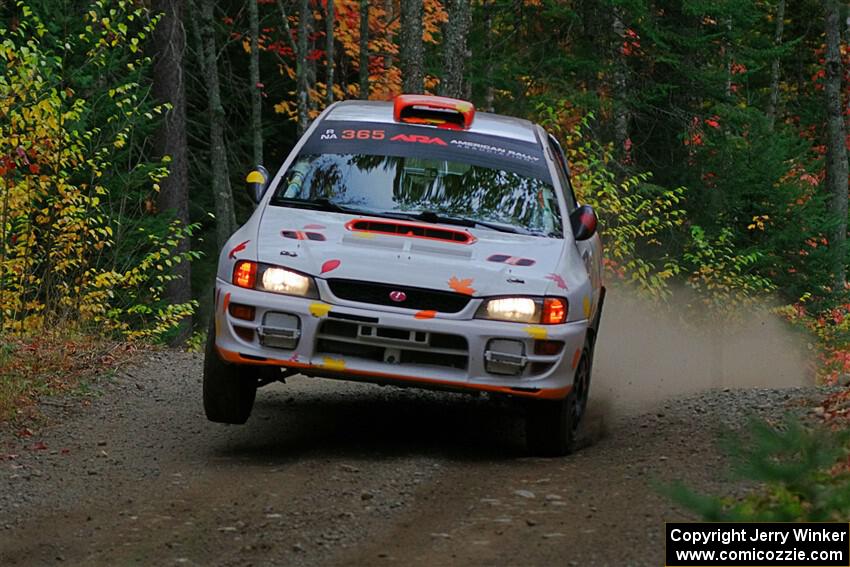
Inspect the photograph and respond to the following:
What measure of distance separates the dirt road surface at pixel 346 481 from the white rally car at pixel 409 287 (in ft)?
1.75

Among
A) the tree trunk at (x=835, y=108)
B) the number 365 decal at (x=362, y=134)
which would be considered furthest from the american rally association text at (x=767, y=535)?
the tree trunk at (x=835, y=108)

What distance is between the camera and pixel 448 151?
9.39m

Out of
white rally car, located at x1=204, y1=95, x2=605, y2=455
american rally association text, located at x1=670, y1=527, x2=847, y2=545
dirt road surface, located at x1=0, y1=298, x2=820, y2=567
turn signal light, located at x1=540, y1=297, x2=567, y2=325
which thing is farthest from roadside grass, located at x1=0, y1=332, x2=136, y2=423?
american rally association text, located at x1=670, y1=527, x2=847, y2=545

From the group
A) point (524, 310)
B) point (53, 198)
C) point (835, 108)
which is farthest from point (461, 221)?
point (835, 108)

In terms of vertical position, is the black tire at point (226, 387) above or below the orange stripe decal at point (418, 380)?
below

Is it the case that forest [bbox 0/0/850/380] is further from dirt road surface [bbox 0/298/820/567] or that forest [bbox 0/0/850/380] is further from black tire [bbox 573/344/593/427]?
black tire [bbox 573/344/593/427]

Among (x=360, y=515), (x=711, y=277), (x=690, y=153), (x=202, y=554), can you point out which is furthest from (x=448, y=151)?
(x=690, y=153)

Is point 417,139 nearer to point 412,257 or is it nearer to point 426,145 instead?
point 426,145

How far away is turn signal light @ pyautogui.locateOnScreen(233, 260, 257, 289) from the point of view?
26.1ft

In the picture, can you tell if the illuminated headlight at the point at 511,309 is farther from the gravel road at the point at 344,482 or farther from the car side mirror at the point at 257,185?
the car side mirror at the point at 257,185

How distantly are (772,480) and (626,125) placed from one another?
19.8 meters

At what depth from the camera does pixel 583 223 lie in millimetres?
8961

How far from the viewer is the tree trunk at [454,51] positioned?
19922 millimetres

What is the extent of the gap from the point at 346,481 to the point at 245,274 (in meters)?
1.41
